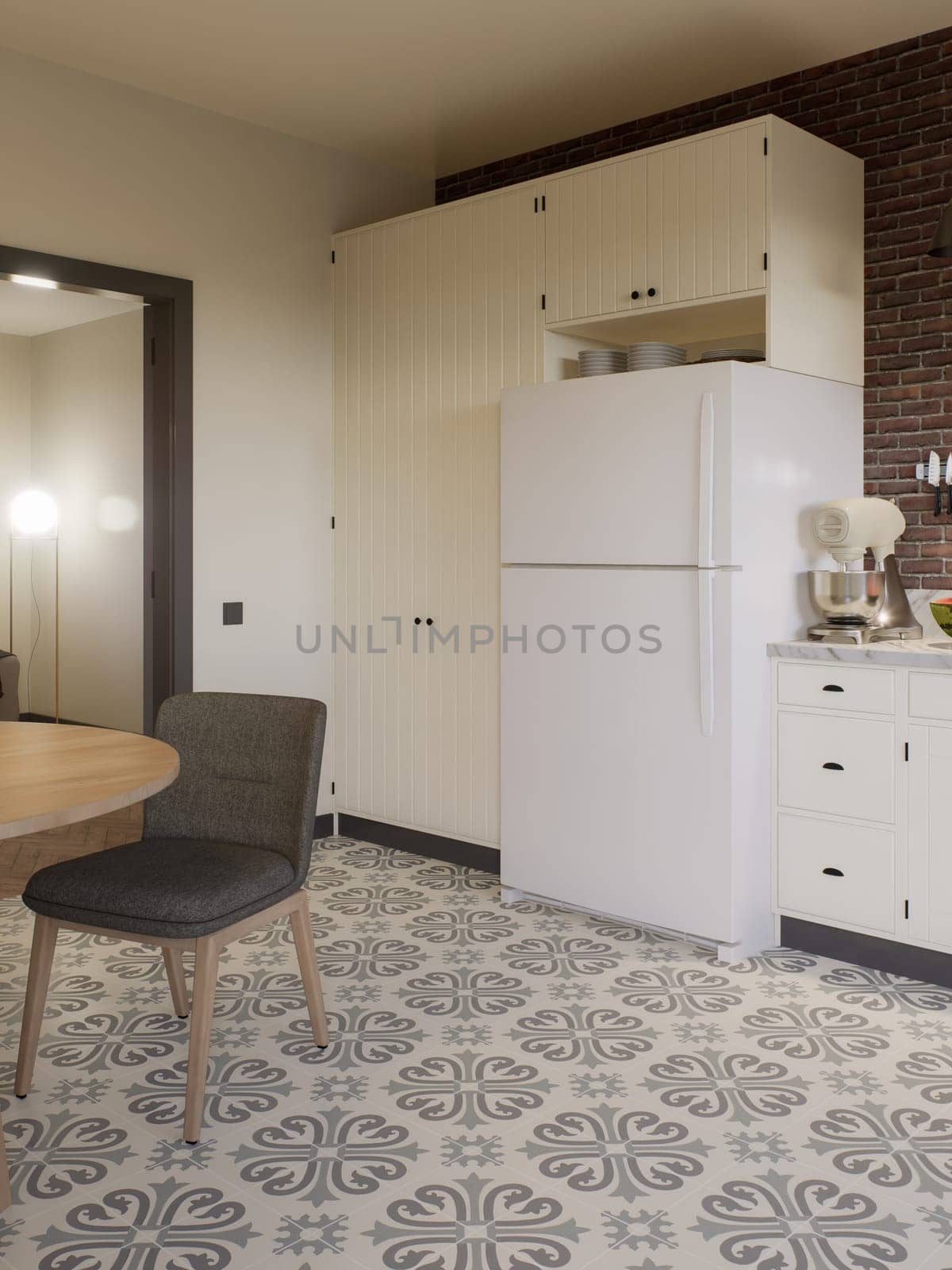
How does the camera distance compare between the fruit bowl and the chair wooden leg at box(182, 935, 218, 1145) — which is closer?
the chair wooden leg at box(182, 935, 218, 1145)

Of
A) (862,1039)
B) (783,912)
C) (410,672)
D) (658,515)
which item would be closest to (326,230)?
(410,672)

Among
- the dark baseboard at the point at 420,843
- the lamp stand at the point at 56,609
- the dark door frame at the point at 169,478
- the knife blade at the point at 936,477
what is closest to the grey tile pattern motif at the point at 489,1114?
the dark baseboard at the point at 420,843

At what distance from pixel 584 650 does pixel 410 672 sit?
0.98 meters

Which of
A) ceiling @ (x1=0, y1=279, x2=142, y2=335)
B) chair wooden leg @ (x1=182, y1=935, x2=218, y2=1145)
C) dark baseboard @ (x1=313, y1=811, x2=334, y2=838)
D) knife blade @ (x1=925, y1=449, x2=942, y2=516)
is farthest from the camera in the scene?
ceiling @ (x1=0, y1=279, x2=142, y2=335)

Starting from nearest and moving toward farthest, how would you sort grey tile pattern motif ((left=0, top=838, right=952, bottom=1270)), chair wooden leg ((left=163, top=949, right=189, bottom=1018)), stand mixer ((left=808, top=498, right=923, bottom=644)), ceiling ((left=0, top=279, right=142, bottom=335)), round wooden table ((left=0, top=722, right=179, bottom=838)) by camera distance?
round wooden table ((left=0, top=722, right=179, bottom=838))
grey tile pattern motif ((left=0, top=838, right=952, bottom=1270))
chair wooden leg ((left=163, top=949, right=189, bottom=1018))
stand mixer ((left=808, top=498, right=923, bottom=644))
ceiling ((left=0, top=279, right=142, bottom=335))

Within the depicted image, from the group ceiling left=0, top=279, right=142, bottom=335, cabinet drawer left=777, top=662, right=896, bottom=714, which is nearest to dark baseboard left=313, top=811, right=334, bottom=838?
cabinet drawer left=777, top=662, right=896, bottom=714

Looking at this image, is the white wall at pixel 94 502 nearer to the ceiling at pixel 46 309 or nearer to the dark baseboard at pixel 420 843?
the ceiling at pixel 46 309

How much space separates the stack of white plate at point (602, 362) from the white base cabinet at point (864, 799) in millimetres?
1116

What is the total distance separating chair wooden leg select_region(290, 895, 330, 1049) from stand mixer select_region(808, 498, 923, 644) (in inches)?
70.4

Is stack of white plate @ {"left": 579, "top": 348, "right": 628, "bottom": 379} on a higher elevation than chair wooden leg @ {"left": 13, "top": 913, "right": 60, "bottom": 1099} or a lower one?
higher

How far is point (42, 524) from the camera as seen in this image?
24.3ft

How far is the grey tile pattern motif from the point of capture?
1970 millimetres

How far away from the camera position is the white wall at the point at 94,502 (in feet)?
22.3

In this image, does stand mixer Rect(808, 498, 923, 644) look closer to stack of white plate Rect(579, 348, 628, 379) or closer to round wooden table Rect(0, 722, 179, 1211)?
stack of white plate Rect(579, 348, 628, 379)
